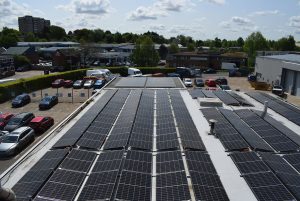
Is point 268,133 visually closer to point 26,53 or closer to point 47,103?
point 47,103

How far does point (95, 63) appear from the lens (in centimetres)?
8212

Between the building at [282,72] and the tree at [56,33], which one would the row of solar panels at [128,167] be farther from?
the tree at [56,33]

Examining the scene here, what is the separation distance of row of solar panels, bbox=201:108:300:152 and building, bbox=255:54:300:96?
28926 mm

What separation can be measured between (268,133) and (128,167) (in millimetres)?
8220

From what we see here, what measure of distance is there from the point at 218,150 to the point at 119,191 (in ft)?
18.4

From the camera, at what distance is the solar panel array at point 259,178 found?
9.70m

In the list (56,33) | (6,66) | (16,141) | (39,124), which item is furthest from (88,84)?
(56,33)

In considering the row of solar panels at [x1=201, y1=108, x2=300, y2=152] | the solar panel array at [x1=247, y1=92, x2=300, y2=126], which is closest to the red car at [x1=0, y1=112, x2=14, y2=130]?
the row of solar panels at [x1=201, y1=108, x2=300, y2=152]

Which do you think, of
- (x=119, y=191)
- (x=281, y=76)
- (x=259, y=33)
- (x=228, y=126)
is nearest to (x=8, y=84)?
(x=228, y=126)

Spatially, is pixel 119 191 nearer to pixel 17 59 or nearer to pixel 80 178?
pixel 80 178

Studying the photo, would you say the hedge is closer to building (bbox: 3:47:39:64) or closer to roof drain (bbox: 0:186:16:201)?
building (bbox: 3:47:39:64)

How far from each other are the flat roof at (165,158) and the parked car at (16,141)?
622 cm

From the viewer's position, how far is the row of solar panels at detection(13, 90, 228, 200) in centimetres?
973

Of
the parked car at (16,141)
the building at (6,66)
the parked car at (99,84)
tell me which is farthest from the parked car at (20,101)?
the building at (6,66)
